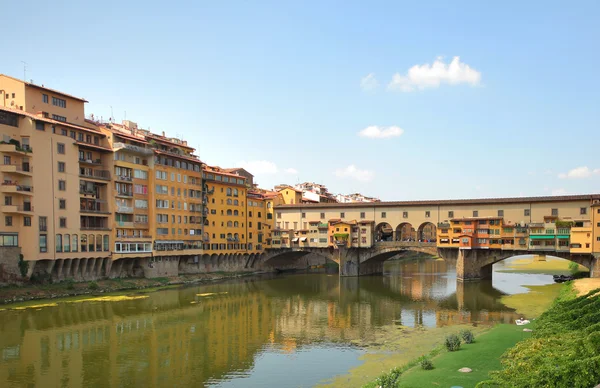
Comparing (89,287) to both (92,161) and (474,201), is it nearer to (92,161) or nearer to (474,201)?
(92,161)

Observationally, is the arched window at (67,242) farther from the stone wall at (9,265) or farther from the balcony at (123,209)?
the balcony at (123,209)

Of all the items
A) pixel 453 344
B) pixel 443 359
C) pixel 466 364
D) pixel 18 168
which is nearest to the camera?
pixel 466 364

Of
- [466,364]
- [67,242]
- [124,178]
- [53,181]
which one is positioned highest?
[124,178]

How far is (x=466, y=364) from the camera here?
2144cm

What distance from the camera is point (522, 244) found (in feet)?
203

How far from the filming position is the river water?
25.6 m

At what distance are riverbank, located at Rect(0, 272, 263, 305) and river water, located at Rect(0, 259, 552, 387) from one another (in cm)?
275

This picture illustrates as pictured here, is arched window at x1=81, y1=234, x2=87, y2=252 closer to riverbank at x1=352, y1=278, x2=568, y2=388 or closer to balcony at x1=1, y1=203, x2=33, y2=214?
balcony at x1=1, y1=203, x2=33, y2=214

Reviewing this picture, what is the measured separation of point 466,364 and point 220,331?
2041cm

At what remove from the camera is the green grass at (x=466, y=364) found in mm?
18875

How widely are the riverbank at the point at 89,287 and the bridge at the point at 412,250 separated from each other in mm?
18674

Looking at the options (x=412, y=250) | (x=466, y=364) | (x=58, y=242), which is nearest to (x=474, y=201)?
(x=412, y=250)

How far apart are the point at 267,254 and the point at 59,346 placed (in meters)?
54.3

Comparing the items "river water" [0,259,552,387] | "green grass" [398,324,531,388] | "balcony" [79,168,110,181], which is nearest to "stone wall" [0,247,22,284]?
"river water" [0,259,552,387]
